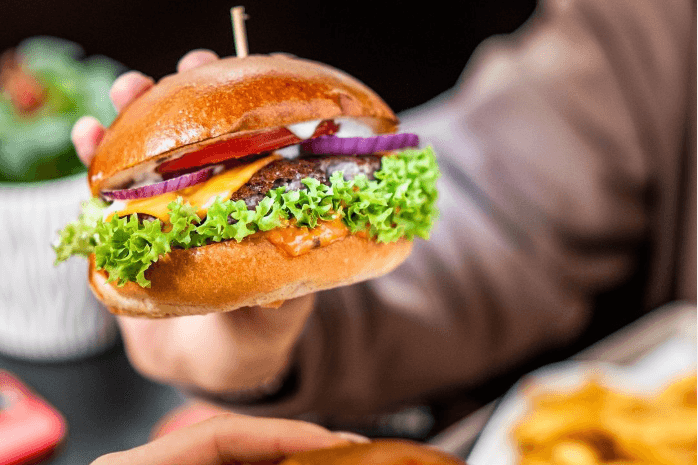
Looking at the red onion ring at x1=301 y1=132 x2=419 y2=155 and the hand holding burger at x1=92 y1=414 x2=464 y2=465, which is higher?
the red onion ring at x1=301 y1=132 x2=419 y2=155

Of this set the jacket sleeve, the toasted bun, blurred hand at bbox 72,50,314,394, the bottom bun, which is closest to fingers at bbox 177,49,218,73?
blurred hand at bbox 72,50,314,394

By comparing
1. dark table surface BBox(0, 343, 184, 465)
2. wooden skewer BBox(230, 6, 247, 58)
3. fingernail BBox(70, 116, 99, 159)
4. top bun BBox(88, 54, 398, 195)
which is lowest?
dark table surface BBox(0, 343, 184, 465)

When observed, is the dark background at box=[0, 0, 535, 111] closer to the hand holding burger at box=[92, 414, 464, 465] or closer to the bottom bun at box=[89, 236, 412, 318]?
the bottom bun at box=[89, 236, 412, 318]

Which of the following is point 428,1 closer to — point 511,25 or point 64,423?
point 511,25

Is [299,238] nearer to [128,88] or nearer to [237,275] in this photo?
[237,275]

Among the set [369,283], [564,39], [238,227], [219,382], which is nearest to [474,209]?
[369,283]

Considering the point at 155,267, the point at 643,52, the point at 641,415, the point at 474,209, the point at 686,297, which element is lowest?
the point at 686,297
